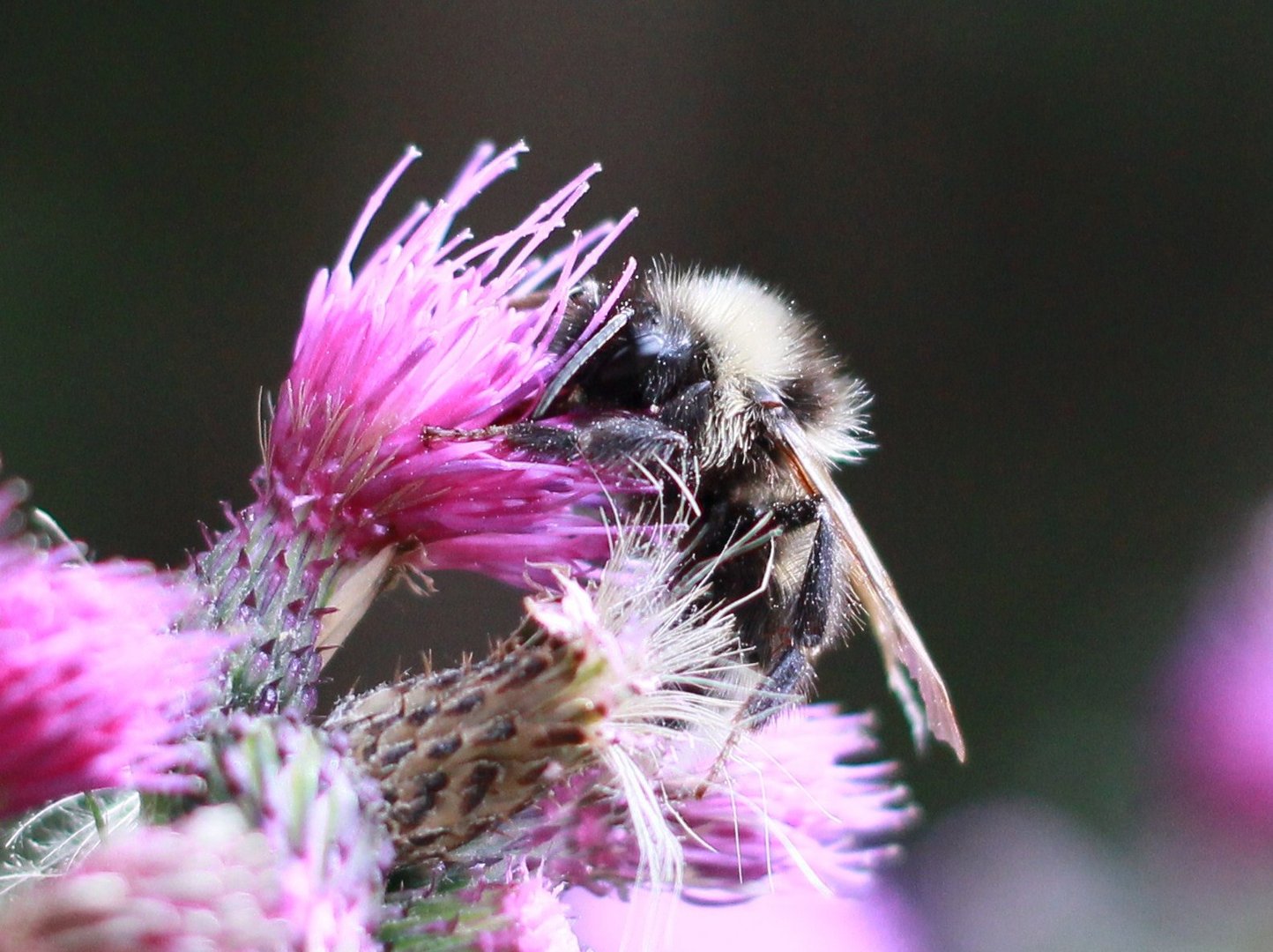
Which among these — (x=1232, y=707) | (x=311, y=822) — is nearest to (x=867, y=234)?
(x=1232, y=707)

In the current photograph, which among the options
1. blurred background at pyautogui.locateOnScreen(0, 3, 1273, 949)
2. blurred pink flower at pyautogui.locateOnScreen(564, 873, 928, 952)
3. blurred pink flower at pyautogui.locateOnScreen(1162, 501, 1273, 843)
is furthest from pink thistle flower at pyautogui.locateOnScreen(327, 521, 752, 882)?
blurred background at pyautogui.locateOnScreen(0, 3, 1273, 949)

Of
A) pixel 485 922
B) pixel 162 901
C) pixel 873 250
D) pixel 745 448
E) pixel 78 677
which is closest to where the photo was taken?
pixel 162 901

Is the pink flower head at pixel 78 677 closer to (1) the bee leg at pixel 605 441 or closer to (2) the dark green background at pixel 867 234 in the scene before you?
(1) the bee leg at pixel 605 441

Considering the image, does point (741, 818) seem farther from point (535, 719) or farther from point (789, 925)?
point (789, 925)

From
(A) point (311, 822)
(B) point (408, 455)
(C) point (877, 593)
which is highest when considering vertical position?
(B) point (408, 455)

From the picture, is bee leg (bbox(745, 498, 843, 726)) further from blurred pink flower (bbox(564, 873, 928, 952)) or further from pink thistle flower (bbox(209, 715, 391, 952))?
blurred pink flower (bbox(564, 873, 928, 952))

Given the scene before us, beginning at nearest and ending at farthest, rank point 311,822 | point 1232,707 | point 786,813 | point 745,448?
point 311,822, point 745,448, point 786,813, point 1232,707

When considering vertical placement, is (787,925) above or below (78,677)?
below

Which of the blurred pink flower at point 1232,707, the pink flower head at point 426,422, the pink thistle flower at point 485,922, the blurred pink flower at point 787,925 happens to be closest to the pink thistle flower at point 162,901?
the pink thistle flower at point 485,922
